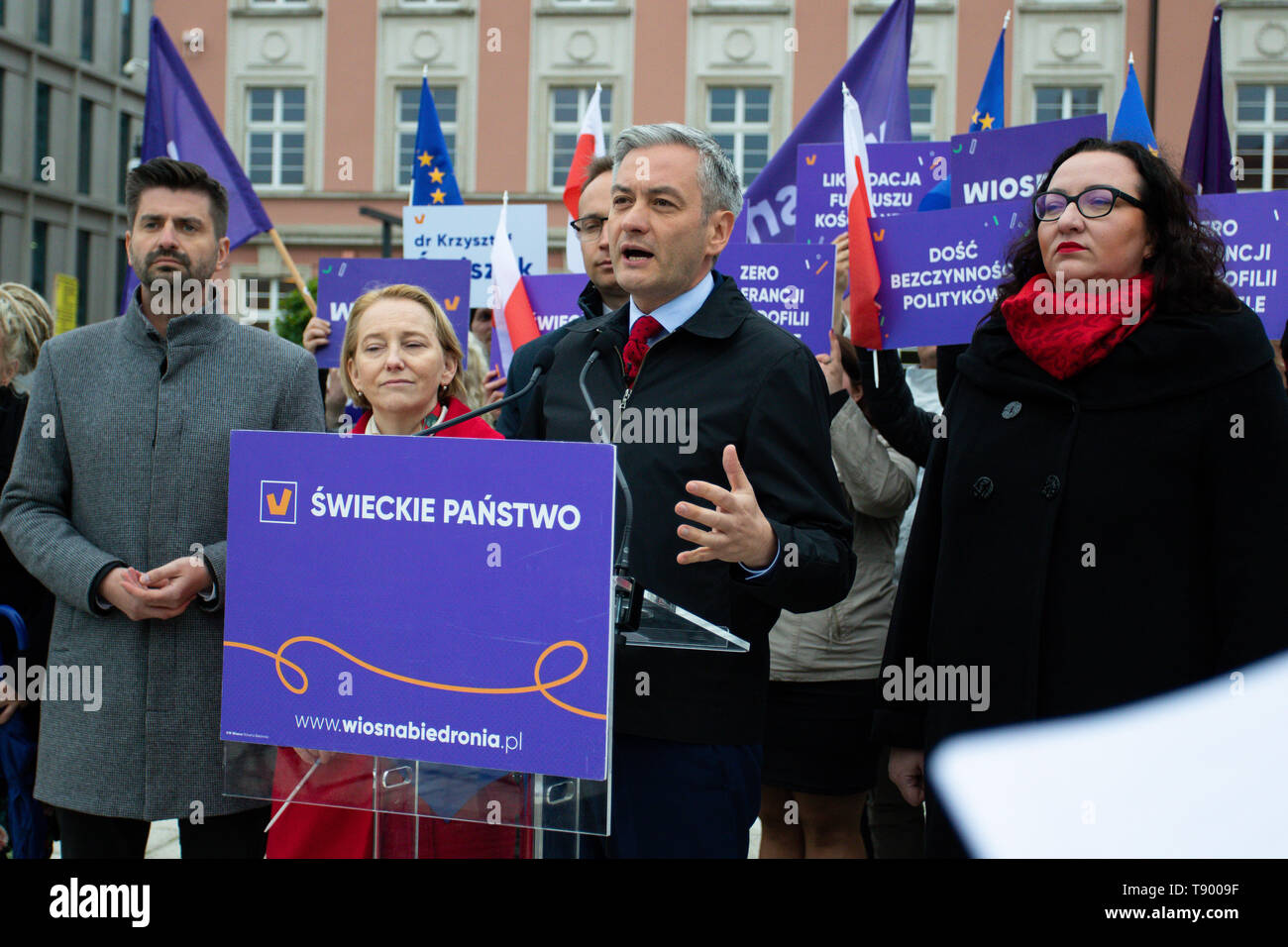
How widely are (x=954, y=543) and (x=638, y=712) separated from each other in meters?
0.80

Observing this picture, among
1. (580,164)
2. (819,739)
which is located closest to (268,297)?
(580,164)

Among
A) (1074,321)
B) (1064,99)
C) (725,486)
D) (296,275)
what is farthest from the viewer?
(1064,99)

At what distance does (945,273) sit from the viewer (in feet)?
14.1

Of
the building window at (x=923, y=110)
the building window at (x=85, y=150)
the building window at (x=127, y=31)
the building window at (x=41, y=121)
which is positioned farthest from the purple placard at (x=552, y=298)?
the building window at (x=127, y=31)

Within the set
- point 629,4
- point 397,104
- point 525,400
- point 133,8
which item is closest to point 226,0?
point 397,104

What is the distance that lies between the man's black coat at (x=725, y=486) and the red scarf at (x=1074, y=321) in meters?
0.45

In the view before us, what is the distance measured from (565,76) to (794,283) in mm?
22809

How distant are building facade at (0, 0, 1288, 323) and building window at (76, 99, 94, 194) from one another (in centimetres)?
1203

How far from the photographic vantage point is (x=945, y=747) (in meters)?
2.61

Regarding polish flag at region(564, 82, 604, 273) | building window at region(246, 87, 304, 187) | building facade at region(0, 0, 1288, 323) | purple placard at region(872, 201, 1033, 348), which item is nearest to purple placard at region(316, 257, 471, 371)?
polish flag at region(564, 82, 604, 273)

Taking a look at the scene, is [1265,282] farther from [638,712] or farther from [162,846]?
[162,846]

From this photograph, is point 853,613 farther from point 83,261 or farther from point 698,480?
point 83,261

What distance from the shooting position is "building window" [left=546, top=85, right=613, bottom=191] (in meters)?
26.4

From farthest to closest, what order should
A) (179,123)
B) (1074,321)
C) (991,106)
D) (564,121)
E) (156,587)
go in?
(564,121)
(179,123)
(991,106)
(156,587)
(1074,321)
